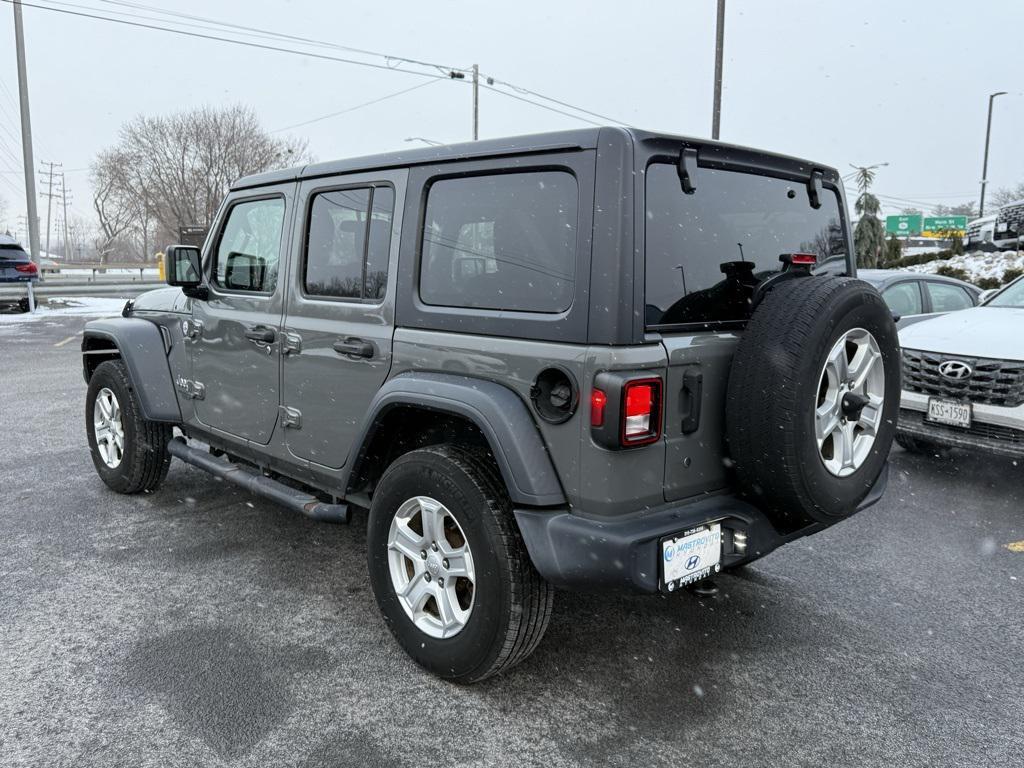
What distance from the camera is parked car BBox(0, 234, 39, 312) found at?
17.2 metres

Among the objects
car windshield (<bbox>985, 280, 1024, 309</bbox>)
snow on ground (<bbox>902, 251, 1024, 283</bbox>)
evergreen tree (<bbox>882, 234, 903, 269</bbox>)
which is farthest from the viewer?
evergreen tree (<bbox>882, 234, 903, 269</bbox>)

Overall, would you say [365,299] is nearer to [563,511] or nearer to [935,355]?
[563,511]

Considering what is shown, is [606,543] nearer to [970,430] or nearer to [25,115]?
[970,430]

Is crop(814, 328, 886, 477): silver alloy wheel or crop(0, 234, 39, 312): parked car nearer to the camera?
crop(814, 328, 886, 477): silver alloy wheel

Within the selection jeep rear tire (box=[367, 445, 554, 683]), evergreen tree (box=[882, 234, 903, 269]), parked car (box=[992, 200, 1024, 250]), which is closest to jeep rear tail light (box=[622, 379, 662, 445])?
jeep rear tire (box=[367, 445, 554, 683])

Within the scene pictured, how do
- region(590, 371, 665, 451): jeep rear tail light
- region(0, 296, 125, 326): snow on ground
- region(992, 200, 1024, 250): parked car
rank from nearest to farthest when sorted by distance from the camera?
region(590, 371, 665, 451): jeep rear tail light < region(0, 296, 125, 326): snow on ground < region(992, 200, 1024, 250): parked car

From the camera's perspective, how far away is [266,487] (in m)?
3.76

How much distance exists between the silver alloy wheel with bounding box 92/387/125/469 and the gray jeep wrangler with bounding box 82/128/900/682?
81.0 inches

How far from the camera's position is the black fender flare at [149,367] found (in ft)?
15.0

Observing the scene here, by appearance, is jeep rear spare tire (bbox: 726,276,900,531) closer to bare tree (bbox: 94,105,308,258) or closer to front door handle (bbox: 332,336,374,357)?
front door handle (bbox: 332,336,374,357)

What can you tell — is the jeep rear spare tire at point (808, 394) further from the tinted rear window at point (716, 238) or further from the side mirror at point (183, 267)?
the side mirror at point (183, 267)

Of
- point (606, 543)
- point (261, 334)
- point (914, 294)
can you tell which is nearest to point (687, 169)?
point (606, 543)

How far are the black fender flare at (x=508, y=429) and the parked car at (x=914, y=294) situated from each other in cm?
613

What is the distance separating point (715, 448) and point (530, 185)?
1.13 m
